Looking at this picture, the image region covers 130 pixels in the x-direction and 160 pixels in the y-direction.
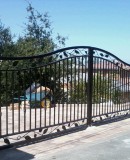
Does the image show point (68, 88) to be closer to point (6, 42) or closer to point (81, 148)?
point (81, 148)

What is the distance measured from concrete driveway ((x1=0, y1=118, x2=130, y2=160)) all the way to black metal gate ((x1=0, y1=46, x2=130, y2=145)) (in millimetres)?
348

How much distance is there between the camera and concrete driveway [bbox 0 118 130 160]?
5.34 m

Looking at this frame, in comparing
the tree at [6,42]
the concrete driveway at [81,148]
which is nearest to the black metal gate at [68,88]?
the concrete driveway at [81,148]

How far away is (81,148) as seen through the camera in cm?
589

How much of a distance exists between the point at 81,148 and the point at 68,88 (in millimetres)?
3211

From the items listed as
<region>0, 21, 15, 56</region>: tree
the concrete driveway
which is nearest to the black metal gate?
the concrete driveway

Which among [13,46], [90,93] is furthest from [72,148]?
[13,46]

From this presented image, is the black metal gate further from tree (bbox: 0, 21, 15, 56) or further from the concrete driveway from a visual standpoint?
tree (bbox: 0, 21, 15, 56)

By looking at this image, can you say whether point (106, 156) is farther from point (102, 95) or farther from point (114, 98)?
point (114, 98)

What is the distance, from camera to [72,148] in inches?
231

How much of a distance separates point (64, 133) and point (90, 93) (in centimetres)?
126

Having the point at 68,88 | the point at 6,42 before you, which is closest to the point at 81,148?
the point at 68,88

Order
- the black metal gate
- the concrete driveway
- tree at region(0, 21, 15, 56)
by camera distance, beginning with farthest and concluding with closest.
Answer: tree at region(0, 21, 15, 56) < the black metal gate < the concrete driveway

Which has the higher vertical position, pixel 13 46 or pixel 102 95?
pixel 13 46
